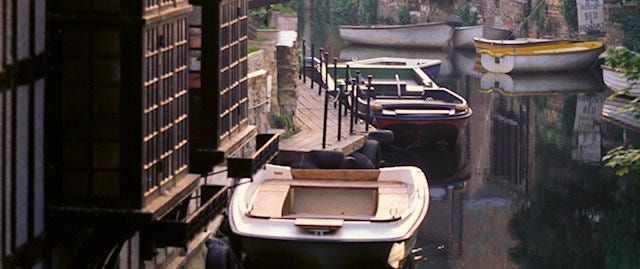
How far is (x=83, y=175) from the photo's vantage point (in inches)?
292

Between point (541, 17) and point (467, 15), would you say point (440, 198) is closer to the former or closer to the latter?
point (541, 17)

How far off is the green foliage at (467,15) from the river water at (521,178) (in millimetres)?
10684

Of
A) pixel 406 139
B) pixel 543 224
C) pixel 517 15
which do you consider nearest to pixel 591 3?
pixel 517 15

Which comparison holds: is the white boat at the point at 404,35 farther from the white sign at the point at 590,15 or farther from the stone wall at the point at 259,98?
the stone wall at the point at 259,98

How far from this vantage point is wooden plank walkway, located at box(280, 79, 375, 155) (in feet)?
57.2

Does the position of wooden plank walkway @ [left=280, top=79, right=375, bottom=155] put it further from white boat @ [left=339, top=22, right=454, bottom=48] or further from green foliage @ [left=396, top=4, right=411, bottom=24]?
green foliage @ [left=396, top=4, right=411, bottom=24]

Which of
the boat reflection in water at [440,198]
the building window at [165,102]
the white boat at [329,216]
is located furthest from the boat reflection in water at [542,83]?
the building window at [165,102]

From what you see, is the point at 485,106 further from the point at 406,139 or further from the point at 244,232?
the point at 244,232

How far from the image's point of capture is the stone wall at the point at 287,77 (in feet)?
60.7

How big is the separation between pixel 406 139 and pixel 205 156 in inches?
496

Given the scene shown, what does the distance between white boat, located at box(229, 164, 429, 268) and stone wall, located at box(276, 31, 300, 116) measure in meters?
4.51

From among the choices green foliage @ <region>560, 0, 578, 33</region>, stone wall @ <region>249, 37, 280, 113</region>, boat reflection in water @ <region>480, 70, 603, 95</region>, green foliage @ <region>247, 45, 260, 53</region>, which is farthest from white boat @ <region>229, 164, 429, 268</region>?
green foliage @ <region>560, 0, 578, 33</region>

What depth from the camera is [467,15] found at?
139 feet

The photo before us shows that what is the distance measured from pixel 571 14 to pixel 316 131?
18009 mm
